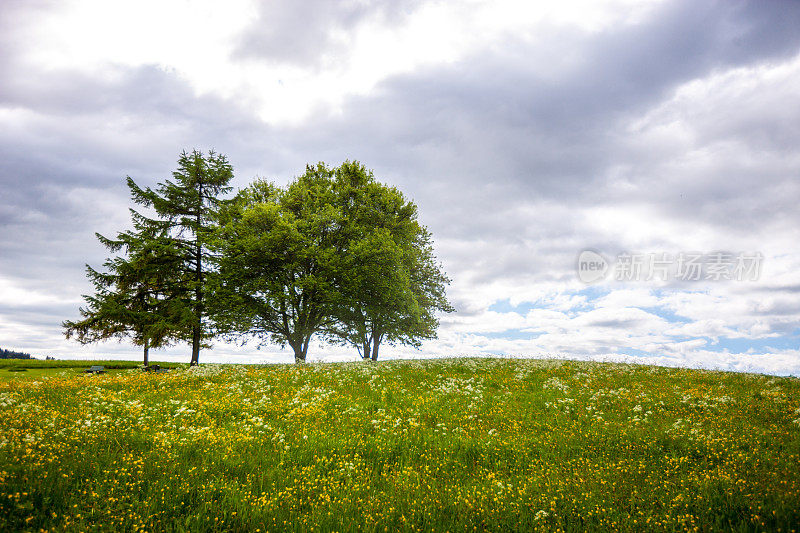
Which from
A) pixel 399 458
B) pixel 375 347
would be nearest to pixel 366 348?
pixel 375 347

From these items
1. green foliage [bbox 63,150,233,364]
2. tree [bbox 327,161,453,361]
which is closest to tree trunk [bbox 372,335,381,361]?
tree [bbox 327,161,453,361]

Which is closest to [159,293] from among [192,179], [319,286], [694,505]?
[192,179]

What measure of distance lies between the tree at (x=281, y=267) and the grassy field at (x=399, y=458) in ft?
41.0

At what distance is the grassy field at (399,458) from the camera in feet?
20.8

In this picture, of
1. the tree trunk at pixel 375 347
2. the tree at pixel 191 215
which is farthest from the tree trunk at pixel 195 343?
the tree trunk at pixel 375 347

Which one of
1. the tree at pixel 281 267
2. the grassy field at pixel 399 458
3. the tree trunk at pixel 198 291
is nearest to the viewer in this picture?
the grassy field at pixel 399 458

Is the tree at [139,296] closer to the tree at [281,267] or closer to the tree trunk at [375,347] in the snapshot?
the tree at [281,267]

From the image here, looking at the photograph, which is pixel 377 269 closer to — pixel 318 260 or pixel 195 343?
pixel 318 260

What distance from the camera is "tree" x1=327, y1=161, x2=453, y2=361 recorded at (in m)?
27.7

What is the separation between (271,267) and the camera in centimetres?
2830

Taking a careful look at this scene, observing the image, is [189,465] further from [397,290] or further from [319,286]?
[397,290]

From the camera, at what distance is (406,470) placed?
8320 millimetres

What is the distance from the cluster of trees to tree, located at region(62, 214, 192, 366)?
0.29 ft

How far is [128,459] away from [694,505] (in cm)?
1076
